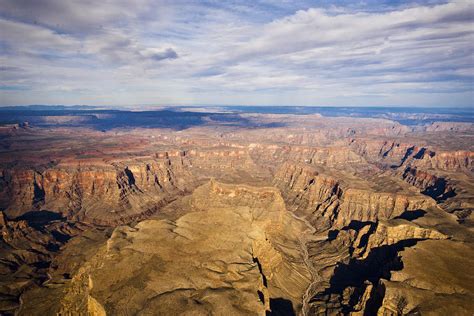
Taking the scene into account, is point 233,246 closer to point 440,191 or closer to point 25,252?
point 25,252

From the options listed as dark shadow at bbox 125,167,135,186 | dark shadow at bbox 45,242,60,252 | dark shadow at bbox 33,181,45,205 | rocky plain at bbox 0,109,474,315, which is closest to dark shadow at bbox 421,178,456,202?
rocky plain at bbox 0,109,474,315

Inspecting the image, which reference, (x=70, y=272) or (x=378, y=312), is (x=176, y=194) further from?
(x=378, y=312)

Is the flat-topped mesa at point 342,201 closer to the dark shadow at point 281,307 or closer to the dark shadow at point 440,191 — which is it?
the dark shadow at point 440,191

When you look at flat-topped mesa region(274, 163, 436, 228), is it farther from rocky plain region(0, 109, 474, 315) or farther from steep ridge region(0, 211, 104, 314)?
steep ridge region(0, 211, 104, 314)

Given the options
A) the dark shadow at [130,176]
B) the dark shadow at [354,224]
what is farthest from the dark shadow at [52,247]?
the dark shadow at [354,224]

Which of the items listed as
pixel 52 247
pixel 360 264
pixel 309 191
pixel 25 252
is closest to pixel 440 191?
pixel 309 191

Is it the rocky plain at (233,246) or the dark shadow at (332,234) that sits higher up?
the rocky plain at (233,246)

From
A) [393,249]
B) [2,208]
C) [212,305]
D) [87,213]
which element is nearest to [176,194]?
[87,213]

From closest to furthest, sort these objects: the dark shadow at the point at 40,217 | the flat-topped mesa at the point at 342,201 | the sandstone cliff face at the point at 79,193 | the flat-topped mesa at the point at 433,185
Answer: the flat-topped mesa at the point at 342,201 < the dark shadow at the point at 40,217 < the sandstone cliff face at the point at 79,193 < the flat-topped mesa at the point at 433,185
